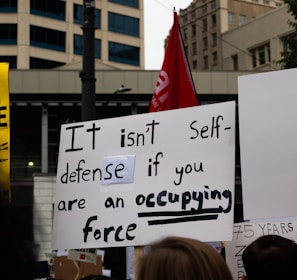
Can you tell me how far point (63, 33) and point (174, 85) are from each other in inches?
1742

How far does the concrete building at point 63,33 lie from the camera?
4606cm

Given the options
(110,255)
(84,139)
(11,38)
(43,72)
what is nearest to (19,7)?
(11,38)

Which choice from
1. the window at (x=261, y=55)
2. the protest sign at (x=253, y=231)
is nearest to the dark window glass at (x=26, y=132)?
the window at (x=261, y=55)

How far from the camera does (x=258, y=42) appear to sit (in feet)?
152

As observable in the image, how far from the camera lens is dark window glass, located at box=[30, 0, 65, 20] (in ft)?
155

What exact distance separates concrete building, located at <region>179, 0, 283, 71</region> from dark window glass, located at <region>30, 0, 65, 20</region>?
24.9 meters

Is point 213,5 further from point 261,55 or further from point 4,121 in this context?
point 4,121

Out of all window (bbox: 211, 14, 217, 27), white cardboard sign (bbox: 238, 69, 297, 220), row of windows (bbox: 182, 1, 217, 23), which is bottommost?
white cardboard sign (bbox: 238, 69, 297, 220)

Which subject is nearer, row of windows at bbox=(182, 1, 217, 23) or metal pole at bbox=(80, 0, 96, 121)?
metal pole at bbox=(80, 0, 96, 121)

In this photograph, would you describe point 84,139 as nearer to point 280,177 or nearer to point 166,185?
point 166,185

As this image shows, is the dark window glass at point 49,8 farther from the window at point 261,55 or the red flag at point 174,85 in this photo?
the red flag at point 174,85

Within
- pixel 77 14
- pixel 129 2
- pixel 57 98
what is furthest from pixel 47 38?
pixel 57 98

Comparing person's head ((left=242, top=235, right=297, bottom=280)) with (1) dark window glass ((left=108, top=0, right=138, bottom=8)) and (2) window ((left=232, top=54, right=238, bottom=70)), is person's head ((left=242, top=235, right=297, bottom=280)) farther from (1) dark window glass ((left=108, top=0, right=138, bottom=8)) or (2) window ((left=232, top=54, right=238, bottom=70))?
(1) dark window glass ((left=108, top=0, right=138, bottom=8))

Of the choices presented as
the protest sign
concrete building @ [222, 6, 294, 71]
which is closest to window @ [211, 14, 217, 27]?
concrete building @ [222, 6, 294, 71]
